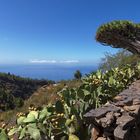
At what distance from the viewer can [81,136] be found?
730 centimetres

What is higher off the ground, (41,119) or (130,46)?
(130,46)

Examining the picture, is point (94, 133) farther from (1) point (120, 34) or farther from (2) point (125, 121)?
(1) point (120, 34)

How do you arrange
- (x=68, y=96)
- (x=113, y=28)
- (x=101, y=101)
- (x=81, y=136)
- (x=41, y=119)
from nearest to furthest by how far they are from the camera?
1. (x=41, y=119)
2. (x=81, y=136)
3. (x=68, y=96)
4. (x=101, y=101)
5. (x=113, y=28)

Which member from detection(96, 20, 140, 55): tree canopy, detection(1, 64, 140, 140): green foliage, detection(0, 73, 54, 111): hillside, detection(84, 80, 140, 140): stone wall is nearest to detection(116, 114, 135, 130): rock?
detection(84, 80, 140, 140): stone wall

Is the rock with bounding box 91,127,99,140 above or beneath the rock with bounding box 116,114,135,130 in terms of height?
beneath

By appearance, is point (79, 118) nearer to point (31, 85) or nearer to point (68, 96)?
point (68, 96)

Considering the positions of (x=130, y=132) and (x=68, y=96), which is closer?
(x=130, y=132)

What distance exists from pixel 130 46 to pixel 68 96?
19.7 meters

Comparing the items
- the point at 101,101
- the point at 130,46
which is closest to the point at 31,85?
the point at 130,46

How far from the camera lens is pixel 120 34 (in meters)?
26.9

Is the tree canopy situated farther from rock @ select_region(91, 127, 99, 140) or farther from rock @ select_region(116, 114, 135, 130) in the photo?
rock @ select_region(91, 127, 99, 140)

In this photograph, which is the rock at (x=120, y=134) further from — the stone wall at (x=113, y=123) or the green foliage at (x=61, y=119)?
the green foliage at (x=61, y=119)

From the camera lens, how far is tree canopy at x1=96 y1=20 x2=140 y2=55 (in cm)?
2642

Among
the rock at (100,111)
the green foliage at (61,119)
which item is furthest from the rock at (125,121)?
the green foliage at (61,119)
